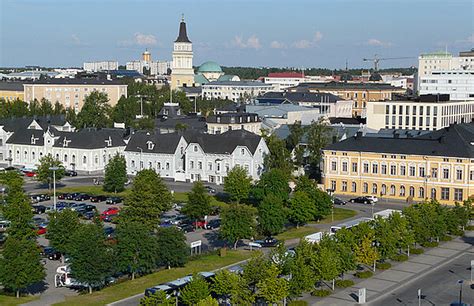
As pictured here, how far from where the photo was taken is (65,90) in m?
134

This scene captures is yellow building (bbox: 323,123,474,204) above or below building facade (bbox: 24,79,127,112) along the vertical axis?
below

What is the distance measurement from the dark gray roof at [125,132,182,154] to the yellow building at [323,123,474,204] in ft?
60.3

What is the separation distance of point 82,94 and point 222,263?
98.4 meters

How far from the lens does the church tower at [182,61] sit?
155 meters

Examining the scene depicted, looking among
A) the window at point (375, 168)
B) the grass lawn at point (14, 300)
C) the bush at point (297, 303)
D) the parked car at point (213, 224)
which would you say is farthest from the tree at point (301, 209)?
the grass lawn at point (14, 300)

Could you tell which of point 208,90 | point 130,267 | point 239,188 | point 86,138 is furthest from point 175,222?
point 208,90

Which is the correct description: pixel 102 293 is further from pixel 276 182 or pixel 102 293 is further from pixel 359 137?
pixel 359 137

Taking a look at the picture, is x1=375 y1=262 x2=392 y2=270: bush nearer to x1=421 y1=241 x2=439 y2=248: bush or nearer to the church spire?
x1=421 y1=241 x2=439 y2=248: bush

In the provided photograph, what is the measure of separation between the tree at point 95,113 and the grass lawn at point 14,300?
71.7 meters

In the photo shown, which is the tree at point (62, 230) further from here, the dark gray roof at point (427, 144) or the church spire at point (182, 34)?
the church spire at point (182, 34)

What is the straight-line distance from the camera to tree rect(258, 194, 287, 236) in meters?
49.3

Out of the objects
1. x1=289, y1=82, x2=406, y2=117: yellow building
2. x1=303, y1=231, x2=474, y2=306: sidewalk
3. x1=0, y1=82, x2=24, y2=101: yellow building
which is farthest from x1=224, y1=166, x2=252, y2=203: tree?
x1=0, y1=82, x2=24, y2=101: yellow building

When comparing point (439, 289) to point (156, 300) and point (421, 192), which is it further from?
point (421, 192)

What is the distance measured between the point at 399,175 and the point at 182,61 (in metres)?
104
